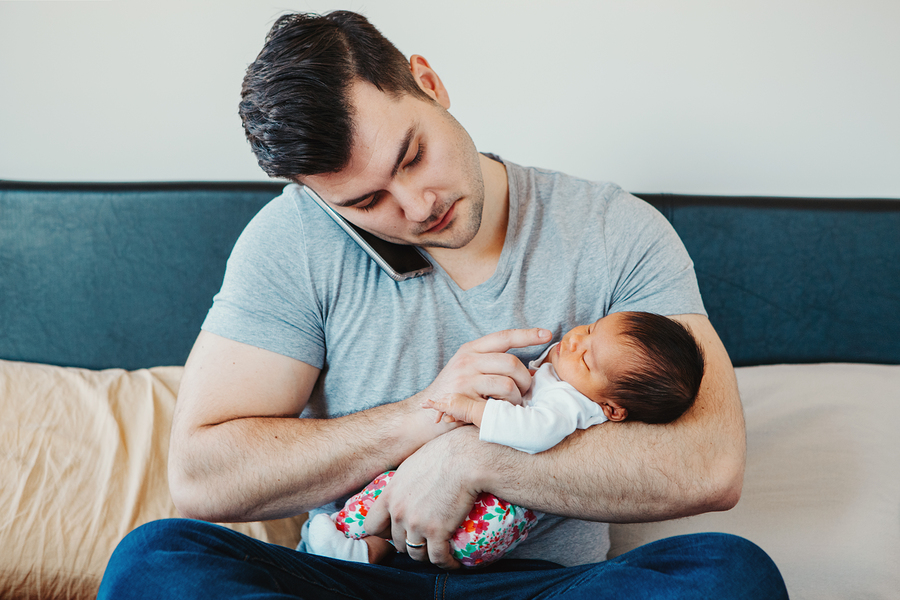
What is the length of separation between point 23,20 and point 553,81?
1.63 m

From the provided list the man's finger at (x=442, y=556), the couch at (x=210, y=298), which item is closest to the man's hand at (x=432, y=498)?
the man's finger at (x=442, y=556)

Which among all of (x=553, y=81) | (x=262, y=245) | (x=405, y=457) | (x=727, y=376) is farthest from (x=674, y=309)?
(x=553, y=81)

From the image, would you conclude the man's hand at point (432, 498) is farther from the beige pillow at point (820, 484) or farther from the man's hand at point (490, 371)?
the beige pillow at point (820, 484)

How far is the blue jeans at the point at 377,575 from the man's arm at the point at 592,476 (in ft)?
0.30

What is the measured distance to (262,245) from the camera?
1150 mm

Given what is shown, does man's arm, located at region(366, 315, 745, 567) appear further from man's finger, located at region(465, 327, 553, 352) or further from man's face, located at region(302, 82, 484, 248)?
man's face, located at region(302, 82, 484, 248)

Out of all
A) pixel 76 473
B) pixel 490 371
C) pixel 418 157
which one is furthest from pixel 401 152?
pixel 76 473

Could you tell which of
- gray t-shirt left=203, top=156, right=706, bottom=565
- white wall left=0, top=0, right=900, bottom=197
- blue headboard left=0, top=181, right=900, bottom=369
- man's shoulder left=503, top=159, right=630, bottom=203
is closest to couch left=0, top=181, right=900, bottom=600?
blue headboard left=0, top=181, right=900, bottom=369

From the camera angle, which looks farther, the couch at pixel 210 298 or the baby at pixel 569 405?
the couch at pixel 210 298

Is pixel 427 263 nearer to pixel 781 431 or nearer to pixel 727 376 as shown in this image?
pixel 727 376

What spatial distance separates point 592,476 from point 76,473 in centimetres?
123

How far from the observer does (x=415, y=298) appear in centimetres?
116

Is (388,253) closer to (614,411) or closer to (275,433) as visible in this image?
(275,433)

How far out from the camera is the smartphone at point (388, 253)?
1136 mm
